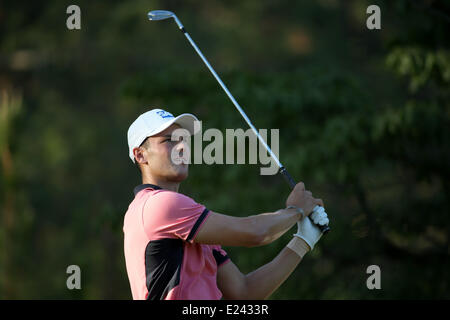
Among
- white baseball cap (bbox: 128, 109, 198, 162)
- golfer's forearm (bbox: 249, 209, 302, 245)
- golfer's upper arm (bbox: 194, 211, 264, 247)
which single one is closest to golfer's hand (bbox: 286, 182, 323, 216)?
golfer's forearm (bbox: 249, 209, 302, 245)

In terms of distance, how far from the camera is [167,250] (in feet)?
9.01

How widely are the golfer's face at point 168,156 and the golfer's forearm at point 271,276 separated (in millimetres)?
555

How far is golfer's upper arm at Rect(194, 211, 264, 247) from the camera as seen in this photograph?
2732 millimetres

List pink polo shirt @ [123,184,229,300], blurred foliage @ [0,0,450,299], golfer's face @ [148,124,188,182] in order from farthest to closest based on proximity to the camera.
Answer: blurred foliage @ [0,0,450,299], golfer's face @ [148,124,188,182], pink polo shirt @ [123,184,229,300]

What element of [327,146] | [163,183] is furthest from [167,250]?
[327,146]

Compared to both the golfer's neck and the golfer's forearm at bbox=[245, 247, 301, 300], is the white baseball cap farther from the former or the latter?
the golfer's forearm at bbox=[245, 247, 301, 300]

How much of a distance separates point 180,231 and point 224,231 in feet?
0.56

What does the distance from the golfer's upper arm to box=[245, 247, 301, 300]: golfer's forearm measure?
371 millimetres

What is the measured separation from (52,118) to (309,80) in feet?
35.8

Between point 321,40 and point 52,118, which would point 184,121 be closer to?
point 321,40

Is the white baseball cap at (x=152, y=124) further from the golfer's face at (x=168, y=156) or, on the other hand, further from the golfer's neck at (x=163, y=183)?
the golfer's neck at (x=163, y=183)

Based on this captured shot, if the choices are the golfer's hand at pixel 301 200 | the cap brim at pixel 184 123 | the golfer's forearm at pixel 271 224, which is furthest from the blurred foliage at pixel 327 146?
the golfer's forearm at pixel 271 224

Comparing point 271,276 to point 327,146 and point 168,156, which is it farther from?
point 327,146

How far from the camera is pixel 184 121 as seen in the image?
3051mm
